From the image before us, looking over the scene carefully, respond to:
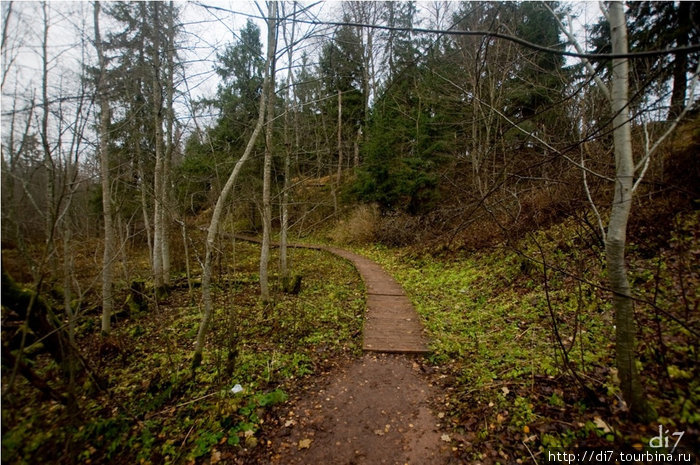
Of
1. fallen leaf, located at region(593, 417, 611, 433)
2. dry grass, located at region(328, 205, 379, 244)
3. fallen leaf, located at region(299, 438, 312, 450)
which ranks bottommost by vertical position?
fallen leaf, located at region(299, 438, 312, 450)

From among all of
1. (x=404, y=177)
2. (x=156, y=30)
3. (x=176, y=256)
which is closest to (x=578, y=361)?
(x=156, y=30)

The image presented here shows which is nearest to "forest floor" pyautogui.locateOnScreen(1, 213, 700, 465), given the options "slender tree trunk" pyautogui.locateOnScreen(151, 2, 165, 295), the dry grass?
"slender tree trunk" pyautogui.locateOnScreen(151, 2, 165, 295)

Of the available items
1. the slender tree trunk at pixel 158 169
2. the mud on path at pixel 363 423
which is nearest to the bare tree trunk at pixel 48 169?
the mud on path at pixel 363 423

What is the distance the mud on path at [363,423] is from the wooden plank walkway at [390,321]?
0.40m

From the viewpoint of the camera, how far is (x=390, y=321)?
5.07 m

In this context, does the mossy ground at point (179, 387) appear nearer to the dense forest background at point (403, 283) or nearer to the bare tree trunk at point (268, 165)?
the dense forest background at point (403, 283)

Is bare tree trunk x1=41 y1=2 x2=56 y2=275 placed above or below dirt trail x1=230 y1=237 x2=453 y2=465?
above

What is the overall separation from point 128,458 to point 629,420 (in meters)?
4.26

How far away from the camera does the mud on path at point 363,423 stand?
2.52 meters

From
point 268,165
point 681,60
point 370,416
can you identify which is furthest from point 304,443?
point 268,165

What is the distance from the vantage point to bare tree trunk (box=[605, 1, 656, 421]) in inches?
75.4

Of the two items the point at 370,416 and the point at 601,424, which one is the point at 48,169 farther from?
the point at 601,424

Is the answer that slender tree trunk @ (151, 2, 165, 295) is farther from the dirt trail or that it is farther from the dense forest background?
the dirt trail

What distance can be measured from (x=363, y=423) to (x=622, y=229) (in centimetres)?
283
